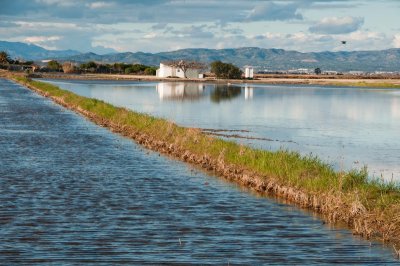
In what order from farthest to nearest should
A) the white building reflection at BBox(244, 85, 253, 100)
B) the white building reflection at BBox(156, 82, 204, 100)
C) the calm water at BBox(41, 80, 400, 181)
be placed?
the white building reflection at BBox(244, 85, 253, 100) → the white building reflection at BBox(156, 82, 204, 100) → the calm water at BBox(41, 80, 400, 181)

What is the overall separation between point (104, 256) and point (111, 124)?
1211 inches

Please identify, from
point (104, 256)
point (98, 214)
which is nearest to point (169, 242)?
point (104, 256)

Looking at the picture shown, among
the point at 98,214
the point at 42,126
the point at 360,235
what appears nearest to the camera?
the point at 360,235

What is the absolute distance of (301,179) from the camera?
2116 cm

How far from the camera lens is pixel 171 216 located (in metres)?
18.0

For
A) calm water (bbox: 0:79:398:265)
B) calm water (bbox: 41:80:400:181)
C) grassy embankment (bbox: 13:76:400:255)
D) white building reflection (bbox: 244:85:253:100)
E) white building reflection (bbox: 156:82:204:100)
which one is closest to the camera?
calm water (bbox: 0:79:398:265)

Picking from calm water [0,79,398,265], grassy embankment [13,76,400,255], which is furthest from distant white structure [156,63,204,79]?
calm water [0,79,398,265]

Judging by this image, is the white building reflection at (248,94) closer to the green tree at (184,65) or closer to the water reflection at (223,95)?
the water reflection at (223,95)

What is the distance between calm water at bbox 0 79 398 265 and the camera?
14.2 m

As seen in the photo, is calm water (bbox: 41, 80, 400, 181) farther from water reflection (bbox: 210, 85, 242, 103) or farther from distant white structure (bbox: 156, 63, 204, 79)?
distant white structure (bbox: 156, 63, 204, 79)

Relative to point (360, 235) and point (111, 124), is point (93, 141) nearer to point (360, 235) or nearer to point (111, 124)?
point (111, 124)

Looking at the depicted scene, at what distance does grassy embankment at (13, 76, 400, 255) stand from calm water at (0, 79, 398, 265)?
66cm

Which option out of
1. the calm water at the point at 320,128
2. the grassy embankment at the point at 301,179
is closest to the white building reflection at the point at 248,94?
the calm water at the point at 320,128

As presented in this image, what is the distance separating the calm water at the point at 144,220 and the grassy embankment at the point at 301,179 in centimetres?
66
